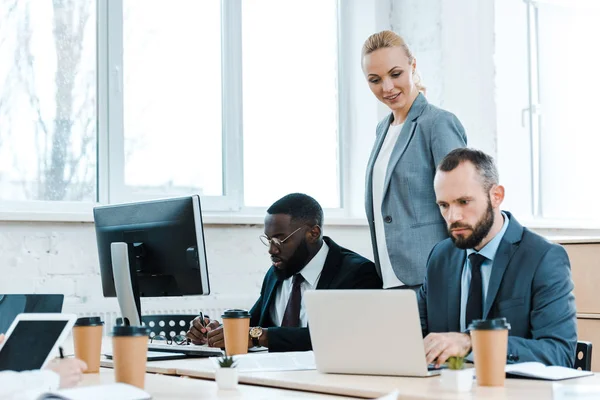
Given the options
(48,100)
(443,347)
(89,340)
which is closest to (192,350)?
(89,340)

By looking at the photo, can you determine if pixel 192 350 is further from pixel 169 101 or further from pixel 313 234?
pixel 169 101

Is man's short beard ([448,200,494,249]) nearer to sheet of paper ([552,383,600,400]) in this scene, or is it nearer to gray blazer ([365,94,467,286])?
gray blazer ([365,94,467,286])

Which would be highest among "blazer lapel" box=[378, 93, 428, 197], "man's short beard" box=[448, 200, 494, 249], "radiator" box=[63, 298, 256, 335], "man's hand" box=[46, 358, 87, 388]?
"blazer lapel" box=[378, 93, 428, 197]

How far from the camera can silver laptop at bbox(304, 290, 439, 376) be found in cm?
186

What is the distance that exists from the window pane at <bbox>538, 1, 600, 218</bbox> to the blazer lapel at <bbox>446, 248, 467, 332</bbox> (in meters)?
2.79

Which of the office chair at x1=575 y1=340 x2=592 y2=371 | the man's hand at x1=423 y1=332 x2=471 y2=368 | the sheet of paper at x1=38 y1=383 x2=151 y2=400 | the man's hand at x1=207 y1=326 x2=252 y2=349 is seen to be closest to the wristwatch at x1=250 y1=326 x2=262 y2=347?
the man's hand at x1=207 y1=326 x2=252 y2=349

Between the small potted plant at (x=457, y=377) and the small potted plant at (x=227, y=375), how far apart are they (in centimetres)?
41

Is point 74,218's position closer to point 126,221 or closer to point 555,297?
point 126,221

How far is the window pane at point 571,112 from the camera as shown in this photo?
16.7ft

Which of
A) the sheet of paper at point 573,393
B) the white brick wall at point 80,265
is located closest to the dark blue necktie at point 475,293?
the sheet of paper at point 573,393

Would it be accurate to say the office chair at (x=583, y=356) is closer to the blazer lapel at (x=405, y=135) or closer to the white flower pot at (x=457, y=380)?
the white flower pot at (x=457, y=380)

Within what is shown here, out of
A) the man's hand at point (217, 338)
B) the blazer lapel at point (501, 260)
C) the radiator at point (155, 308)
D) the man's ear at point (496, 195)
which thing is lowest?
the radiator at point (155, 308)

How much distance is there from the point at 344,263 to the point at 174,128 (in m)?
1.54

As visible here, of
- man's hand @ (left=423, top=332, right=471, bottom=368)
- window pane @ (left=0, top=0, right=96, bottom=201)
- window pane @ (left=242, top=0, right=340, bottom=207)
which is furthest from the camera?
window pane @ (left=242, top=0, right=340, bottom=207)
